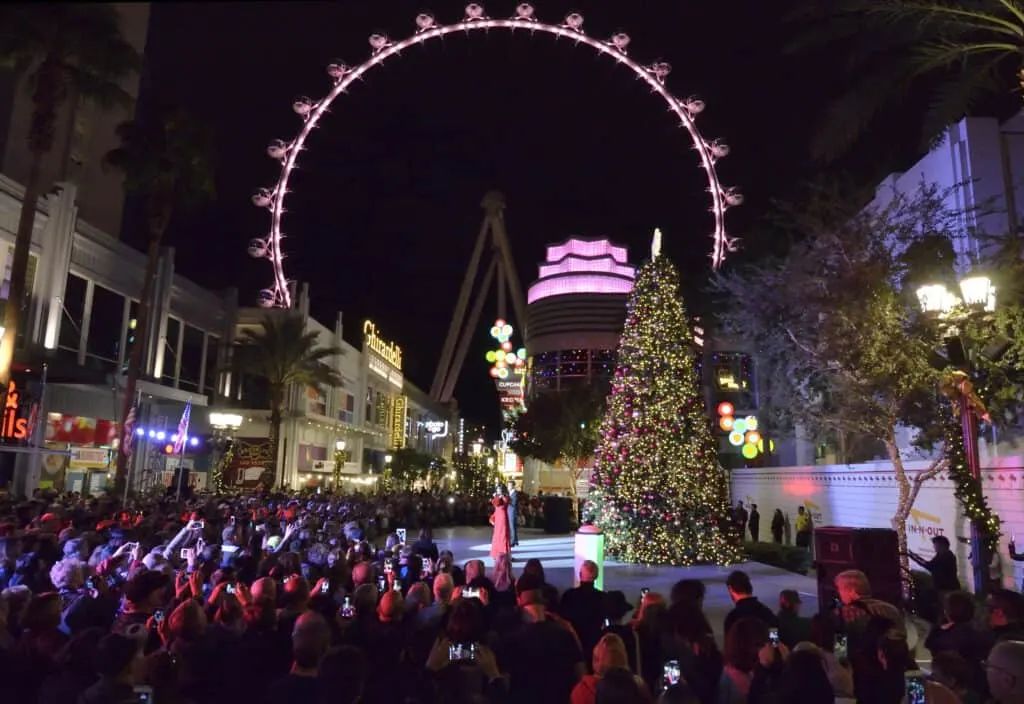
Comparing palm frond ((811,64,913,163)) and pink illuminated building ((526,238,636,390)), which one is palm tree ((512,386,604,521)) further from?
pink illuminated building ((526,238,636,390))

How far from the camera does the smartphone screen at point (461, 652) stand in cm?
504

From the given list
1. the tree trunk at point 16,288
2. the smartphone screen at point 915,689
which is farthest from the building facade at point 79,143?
the smartphone screen at point 915,689

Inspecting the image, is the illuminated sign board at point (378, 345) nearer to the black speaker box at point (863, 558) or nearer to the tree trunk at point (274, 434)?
the tree trunk at point (274, 434)

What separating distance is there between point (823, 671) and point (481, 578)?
11.9ft

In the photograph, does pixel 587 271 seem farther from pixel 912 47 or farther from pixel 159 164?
pixel 912 47

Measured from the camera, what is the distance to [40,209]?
85.1 feet

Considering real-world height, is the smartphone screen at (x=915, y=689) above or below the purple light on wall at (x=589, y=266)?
below

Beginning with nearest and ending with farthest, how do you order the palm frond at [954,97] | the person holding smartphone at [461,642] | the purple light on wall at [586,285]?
the person holding smartphone at [461,642], the palm frond at [954,97], the purple light on wall at [586,285]

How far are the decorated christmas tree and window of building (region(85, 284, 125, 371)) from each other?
71.1 ft

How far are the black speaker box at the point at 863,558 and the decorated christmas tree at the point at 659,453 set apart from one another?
25.2ft

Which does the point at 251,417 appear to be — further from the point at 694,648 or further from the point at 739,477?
the point at 694,648

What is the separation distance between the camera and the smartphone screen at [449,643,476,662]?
504 cm

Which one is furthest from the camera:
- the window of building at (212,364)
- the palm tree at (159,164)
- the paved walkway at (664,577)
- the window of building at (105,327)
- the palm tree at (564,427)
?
the window of building at (212,364)

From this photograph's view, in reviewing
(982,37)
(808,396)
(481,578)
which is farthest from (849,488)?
(481,578)
